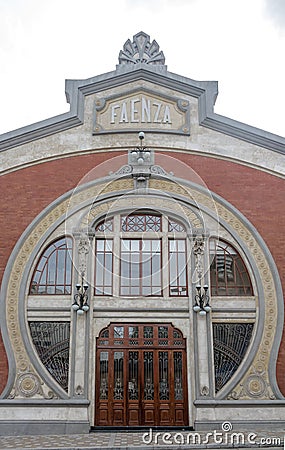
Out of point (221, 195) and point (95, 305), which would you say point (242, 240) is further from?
point (95, 305)

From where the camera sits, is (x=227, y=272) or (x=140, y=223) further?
(x=140, y=223)

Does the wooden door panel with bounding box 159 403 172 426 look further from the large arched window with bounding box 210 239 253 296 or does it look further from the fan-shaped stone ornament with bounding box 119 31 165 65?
the fan-shaped stone ornament with bounding box 119 31 165 65

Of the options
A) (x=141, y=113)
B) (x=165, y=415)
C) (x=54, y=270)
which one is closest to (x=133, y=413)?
(x=165, y=415)

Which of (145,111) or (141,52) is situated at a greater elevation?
(141,52)

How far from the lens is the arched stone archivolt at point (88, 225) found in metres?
12.1

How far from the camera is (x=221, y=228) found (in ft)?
44.4

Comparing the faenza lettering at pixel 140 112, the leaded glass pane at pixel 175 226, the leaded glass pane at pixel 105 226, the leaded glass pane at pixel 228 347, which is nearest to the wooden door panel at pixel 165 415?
the leaded glass pane at pixel 228 347

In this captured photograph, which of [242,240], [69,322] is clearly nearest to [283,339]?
[242,240]

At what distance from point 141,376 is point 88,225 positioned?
422 cm

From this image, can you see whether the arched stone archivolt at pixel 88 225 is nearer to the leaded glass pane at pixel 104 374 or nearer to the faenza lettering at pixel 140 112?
the leaded glass pane at pixel 104 374

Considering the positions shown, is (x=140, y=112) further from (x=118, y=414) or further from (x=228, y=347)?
(x=118, y=414)

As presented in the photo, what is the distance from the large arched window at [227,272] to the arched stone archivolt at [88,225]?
0.39m

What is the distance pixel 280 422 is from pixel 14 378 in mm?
6570

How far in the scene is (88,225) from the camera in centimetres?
1342
